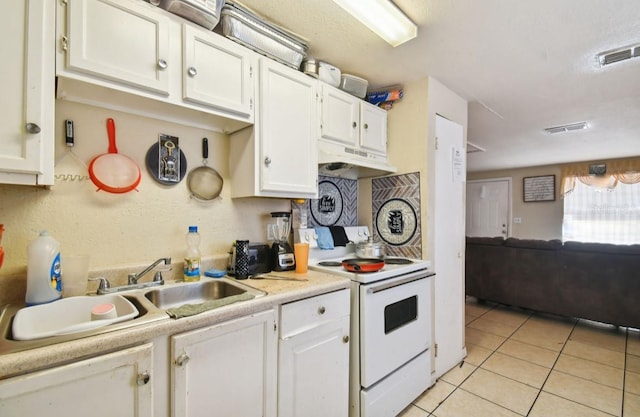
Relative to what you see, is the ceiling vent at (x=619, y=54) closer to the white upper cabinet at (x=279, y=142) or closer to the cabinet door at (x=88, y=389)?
the white upper cabinet at (x=279, y=142)

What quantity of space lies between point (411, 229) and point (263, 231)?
3.62ft

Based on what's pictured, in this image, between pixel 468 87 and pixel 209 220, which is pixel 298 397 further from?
pixel 468 87

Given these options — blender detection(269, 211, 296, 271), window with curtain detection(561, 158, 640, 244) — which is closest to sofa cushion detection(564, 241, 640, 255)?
blender detection(269, 211, 296, 271)

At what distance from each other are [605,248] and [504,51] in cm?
248

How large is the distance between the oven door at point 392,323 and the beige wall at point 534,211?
548 cm

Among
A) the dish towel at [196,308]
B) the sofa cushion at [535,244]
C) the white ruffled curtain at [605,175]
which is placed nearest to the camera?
the dish towel at [196,308]

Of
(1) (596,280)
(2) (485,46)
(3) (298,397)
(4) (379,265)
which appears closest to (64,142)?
(3) (298,397)

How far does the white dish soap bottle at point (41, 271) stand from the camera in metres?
1.10

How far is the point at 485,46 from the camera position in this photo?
1787 mm

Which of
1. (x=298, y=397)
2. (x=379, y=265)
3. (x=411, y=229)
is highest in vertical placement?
(x=411, y=229)

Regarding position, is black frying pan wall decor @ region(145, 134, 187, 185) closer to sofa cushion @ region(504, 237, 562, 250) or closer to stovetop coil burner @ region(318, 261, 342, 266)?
stovetop coil burner @ region(318, 261, 342, 266)

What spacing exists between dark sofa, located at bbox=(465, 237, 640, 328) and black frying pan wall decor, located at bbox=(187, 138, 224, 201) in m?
3.34

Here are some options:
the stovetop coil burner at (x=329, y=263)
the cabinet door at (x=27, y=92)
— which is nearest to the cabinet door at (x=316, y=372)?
the stovetop coil burner at (x=329, y=263)

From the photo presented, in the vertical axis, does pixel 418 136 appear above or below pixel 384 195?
above
